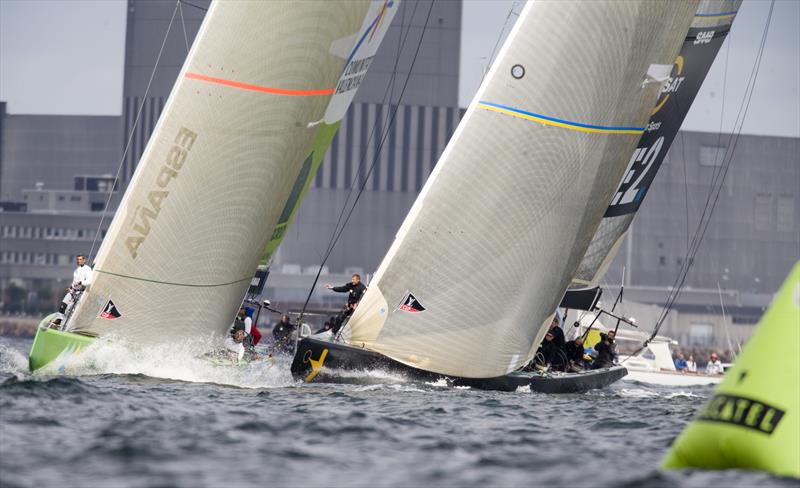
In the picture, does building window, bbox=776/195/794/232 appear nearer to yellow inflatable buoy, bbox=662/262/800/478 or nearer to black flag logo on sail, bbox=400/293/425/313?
black flag logo on sail, bbox=400/293/425/313

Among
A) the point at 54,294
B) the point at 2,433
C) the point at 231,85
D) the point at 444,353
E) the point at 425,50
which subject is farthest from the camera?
the point at 54,294

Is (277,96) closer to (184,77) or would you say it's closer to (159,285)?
(184,77)

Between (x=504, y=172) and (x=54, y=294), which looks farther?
(x=54, y=294)

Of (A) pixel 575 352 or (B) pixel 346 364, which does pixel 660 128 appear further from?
(B) pixel 346 364

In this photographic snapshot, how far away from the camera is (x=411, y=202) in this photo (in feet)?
278

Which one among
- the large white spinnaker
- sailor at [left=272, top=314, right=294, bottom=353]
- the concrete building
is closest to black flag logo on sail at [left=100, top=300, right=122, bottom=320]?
the large white spinnaker

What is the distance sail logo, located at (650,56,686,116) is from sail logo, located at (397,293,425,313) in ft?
19.4

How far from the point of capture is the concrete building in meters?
79.9

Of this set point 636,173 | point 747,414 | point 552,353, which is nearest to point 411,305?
point 552,353

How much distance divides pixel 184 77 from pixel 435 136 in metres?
67.0

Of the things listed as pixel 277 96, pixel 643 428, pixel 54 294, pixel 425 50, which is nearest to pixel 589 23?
pixel 277 96

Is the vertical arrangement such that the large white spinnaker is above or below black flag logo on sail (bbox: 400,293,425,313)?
above

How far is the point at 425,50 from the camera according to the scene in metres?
79.6

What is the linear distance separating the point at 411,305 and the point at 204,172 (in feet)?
9.98
